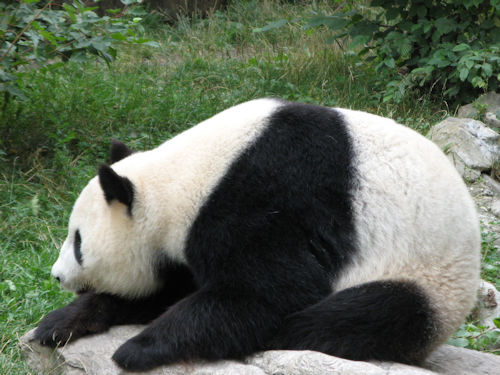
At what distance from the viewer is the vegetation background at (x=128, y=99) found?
475cm

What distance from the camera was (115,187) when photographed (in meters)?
3.05

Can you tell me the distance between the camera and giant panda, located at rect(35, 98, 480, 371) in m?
2.86

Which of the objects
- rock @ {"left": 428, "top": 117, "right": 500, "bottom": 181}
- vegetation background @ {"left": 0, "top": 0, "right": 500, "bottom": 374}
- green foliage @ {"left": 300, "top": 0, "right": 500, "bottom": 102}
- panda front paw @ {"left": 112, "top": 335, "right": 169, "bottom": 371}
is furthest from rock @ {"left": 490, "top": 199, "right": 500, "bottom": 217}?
panda front paw @ {"left": 112, "top": 335, "right": 169, "bottom": 371}

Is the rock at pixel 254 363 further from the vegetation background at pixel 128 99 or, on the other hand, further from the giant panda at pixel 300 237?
the vegetation background at pixel 128 99

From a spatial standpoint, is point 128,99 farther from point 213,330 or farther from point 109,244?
point 213,330

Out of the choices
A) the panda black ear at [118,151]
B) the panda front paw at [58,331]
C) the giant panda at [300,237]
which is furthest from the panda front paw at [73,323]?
the panda black ear at [118,151]

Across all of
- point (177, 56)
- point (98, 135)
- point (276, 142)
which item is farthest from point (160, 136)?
point (276, 142)

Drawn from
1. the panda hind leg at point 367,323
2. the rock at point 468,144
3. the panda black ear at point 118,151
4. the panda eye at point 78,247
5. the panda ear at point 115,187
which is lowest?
the rock at point 468,144

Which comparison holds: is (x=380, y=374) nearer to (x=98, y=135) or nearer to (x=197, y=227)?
(x=197, y=227)

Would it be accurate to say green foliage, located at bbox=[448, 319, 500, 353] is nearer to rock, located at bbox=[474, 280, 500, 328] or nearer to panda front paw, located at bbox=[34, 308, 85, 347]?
rock, located at bbox=[474, 280, 500, 328]

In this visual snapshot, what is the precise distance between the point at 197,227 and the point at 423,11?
16.0ft

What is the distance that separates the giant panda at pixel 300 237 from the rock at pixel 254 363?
7cm

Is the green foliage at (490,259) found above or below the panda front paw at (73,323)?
below

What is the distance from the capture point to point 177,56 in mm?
8789
